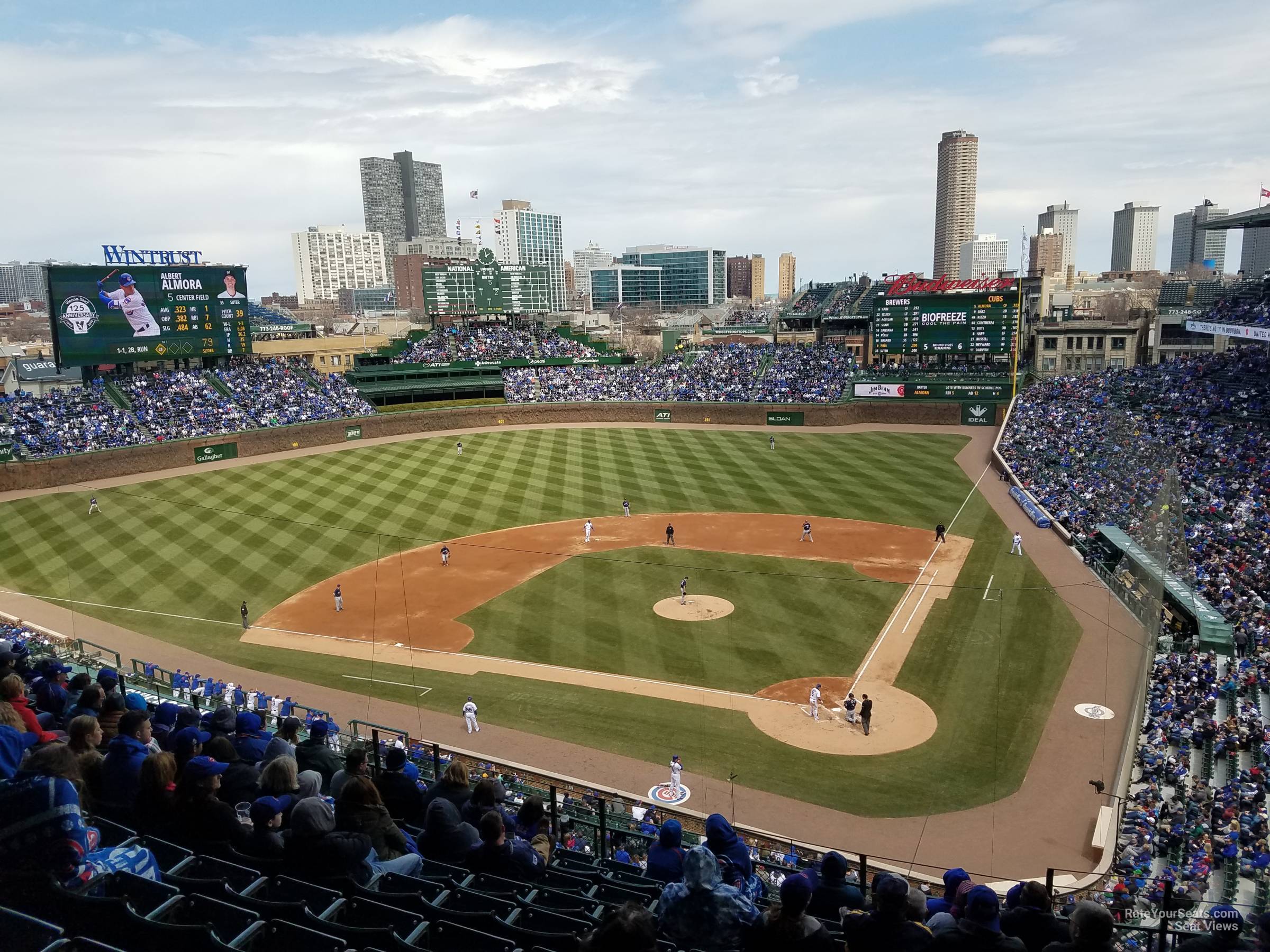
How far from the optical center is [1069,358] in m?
67.4

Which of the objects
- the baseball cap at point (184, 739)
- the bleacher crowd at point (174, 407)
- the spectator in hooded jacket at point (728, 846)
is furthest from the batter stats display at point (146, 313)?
the spectator in hooded jacket at point (728, 846)

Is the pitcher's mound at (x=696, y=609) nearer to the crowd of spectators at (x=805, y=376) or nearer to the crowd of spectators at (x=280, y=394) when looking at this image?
the crowd of spectators at (x=280, y=394)

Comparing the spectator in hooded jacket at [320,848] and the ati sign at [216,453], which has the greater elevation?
the spectator in hooded jacket at [320,848]

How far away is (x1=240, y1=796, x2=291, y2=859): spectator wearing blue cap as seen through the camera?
5.97 metres

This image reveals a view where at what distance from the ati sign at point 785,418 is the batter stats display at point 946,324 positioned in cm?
736

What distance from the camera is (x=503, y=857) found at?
6391 millimetres

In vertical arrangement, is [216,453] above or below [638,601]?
above

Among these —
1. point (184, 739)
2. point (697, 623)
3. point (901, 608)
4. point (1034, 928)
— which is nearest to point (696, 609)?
point (697, 623)

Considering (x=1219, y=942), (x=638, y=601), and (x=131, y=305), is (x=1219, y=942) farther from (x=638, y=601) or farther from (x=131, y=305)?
(x=131, y=305)

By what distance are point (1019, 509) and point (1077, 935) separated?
36.4 metres

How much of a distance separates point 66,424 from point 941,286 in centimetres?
5472

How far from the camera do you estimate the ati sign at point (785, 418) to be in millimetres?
61344

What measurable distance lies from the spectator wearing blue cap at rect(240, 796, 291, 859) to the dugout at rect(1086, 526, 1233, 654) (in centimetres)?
1865

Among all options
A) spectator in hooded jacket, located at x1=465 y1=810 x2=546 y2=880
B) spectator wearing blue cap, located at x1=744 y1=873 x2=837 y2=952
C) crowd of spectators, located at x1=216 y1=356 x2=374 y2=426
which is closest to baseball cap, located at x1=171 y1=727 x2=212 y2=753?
spectator in hooded jacket, located at x1=465 y1=810 x2=546 y2=880
